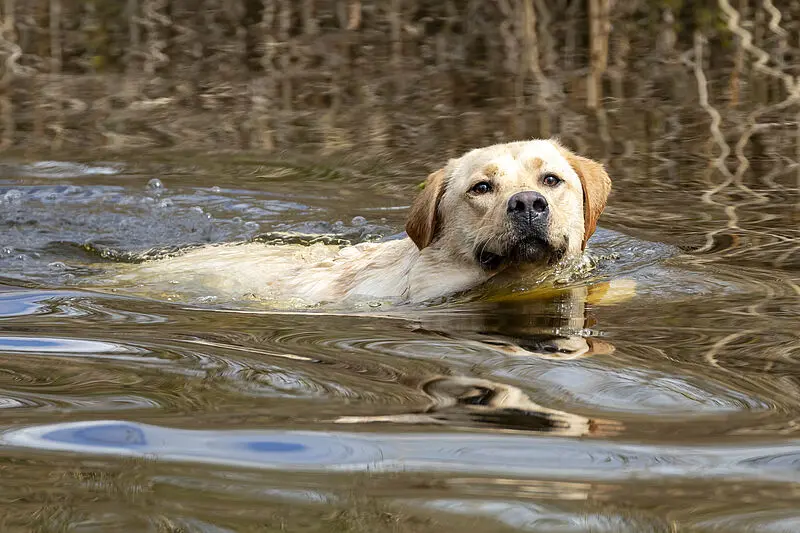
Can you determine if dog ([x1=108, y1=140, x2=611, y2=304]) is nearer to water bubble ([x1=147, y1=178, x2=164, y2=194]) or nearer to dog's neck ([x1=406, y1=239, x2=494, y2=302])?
dog's neck ([x1=406, y1=239, x2=494, y2=302])

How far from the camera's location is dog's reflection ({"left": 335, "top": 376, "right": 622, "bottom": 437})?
11.8 feet

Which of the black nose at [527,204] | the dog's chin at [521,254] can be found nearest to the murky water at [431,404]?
the dog's chin at [521,254]

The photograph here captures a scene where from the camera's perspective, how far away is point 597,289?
6301 millimetres

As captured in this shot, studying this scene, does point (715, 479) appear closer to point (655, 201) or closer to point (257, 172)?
point (655, 201)

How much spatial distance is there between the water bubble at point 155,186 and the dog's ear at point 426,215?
143 inches

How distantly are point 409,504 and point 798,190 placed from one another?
19.9 ft

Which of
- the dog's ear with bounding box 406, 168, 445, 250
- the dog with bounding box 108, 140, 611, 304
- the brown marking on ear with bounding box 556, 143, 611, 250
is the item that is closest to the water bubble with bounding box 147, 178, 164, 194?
the dog with bounding box 108, 140, 611, 304

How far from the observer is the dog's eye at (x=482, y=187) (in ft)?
21.7

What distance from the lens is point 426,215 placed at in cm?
688

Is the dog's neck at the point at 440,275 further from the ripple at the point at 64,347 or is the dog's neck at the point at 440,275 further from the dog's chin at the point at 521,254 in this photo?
the ripple at the point at 64,347

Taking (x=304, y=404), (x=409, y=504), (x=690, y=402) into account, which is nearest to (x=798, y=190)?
(x=690, y=402)

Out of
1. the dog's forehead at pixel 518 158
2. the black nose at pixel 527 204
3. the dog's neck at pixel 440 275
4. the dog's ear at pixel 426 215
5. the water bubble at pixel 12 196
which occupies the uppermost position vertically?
the dog's forehead at pixel 518 158

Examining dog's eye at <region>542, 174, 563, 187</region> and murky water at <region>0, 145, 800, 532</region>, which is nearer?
A: murky water at <region>0, 145, 800, 532</region>

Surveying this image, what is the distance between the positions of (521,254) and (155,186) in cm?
454
